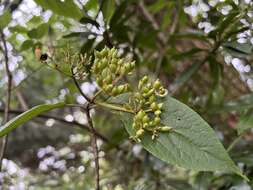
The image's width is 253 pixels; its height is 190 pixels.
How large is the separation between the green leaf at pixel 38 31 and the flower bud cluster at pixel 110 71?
444 millimetres

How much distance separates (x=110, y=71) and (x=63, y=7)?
0.34 metres

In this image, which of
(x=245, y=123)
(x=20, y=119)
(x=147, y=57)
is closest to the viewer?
(x=20, y=119)

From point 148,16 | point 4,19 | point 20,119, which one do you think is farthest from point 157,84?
point 148,16

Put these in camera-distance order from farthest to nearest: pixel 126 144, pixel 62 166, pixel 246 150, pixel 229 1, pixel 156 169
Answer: pixel 62 166 < pixel 126 144 < pixel 156 169 < pixel 246 150 < pixel 229 1

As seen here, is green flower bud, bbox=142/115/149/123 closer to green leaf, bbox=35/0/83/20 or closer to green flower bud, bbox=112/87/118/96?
green flower bud, bbox=112/87/118/96

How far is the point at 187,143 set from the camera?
0.60 metres

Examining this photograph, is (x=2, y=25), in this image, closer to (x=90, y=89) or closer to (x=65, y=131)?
(x=90, y=89)

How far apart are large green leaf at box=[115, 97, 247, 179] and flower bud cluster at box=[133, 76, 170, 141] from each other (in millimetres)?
12

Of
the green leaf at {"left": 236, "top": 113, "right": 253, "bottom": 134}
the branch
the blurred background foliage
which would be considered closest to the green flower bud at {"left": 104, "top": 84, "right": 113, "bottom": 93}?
the blurred background foliage

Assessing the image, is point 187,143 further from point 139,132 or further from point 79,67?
point 79,67

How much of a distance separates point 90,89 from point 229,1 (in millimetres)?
631

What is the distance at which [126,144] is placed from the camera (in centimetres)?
162

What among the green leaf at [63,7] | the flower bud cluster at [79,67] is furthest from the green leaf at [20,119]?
the green leaf at [63,7]

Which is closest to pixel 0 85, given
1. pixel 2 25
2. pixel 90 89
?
pixel 2 25
